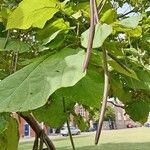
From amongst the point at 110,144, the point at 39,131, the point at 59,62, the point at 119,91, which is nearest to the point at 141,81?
the point at 119,91

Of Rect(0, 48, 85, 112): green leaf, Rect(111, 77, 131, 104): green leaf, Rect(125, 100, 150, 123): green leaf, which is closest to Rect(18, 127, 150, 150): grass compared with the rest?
Rect(125, 100, 150, 123): green leaf

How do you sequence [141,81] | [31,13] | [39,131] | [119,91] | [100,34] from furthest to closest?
[39,131] < [119,91] < [141,81] < [31,13] < [100,34]

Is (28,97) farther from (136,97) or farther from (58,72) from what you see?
(136,97)

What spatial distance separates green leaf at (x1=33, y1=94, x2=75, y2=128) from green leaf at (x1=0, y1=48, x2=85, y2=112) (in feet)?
0.64

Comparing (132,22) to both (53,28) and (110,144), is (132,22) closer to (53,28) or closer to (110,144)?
(53,28)

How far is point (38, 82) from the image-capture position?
0.46m

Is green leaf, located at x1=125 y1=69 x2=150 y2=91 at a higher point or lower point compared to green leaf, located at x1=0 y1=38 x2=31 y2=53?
lower

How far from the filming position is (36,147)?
2.66ft

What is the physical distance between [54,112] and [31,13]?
0.81ft

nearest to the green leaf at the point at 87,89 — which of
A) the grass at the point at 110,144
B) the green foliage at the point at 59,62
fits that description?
the green foliage at the point at 59,62

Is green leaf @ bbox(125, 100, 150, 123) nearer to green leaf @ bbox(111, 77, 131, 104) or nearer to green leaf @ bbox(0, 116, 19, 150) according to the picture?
green leaf @ bbox(111, 77, 131, 104)

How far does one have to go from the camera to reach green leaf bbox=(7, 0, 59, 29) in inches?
21.4

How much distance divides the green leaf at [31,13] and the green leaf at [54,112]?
0.55 ft

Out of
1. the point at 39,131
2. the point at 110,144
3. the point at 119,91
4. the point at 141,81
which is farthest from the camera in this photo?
the point at 110,144
